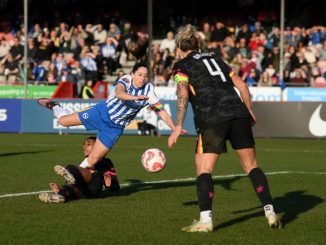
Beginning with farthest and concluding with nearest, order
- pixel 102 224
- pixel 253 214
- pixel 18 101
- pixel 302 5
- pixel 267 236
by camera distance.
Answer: pixel 302 5
pixel 18 101
pixel 253 214
pixel 102 224
pixel 267 236

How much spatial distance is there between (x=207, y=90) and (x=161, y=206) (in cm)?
259

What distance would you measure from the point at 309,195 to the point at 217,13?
2888cm

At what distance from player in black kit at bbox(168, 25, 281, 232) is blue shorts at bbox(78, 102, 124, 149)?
295cm

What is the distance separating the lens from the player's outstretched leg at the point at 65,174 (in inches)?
459

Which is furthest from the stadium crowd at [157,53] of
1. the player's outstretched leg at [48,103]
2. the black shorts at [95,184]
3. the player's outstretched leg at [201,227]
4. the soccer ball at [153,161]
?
the player's outstretched leg at [201,227]

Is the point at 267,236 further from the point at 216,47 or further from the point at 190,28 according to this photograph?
the point at 216,47

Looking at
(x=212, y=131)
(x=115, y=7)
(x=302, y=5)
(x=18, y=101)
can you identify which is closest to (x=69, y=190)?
(x=212, y=131)

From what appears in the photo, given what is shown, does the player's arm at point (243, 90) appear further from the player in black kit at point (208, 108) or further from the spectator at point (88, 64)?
the spectator at point (88, 64)

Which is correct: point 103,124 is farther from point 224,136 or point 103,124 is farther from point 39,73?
point 39,73

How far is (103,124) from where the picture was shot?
1250 centimetres

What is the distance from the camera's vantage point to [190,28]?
9.48 meters

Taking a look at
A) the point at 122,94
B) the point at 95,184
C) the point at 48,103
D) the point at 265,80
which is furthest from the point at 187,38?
the point at 265,80

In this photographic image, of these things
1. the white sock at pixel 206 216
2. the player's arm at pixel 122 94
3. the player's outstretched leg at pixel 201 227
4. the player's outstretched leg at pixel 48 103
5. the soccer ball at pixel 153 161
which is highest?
the player's arm at pixel 122 94

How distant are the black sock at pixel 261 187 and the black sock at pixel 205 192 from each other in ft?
1.65
